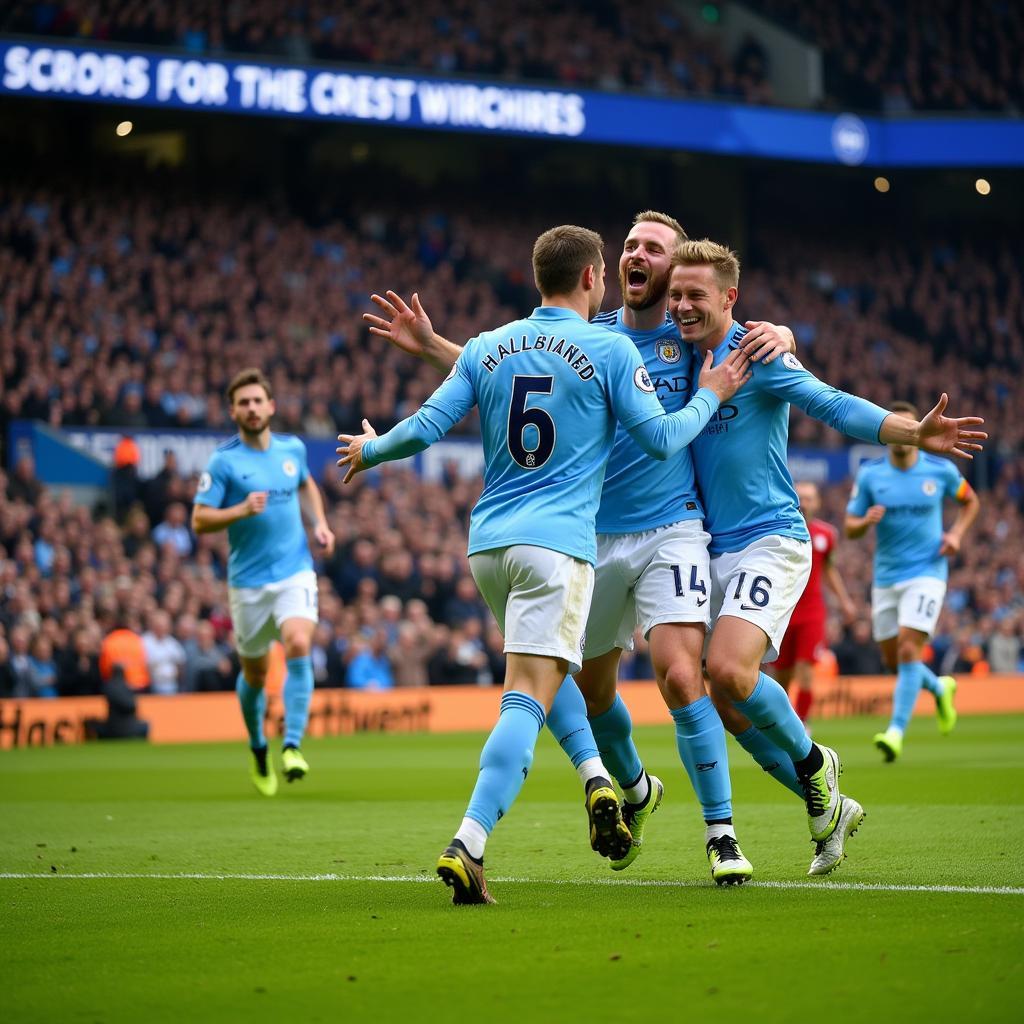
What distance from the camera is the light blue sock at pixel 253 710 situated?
11305 millimetres

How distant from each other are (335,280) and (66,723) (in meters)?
13.7

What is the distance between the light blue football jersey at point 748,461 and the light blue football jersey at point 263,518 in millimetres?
5494

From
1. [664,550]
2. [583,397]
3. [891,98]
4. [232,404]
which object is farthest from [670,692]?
[891,98]

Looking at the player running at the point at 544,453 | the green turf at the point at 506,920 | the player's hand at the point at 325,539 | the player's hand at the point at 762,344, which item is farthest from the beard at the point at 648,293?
the player's hand at the point at 325,539

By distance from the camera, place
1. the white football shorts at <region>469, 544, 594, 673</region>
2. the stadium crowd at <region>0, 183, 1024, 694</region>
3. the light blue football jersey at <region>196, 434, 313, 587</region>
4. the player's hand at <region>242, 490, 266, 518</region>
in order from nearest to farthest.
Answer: the white football shorts at <region>469, 544, 594, 673</region>
the player's hand at <region>242, 490, 266, 518</region>
the light blue football jersey at <region>196, 434, 313, 587</region>
the stadium crowd at <region>0, 183, 1024, 694</region>

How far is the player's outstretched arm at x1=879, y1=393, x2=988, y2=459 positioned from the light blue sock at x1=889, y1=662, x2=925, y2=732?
24.2ft

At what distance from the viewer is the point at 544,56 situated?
32625 mm

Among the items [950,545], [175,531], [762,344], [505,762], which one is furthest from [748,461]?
[175,531]

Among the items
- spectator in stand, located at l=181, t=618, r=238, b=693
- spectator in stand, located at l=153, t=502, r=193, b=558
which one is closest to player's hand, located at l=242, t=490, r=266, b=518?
spectator in stand, located at l=181, t=618, r=238, b=693

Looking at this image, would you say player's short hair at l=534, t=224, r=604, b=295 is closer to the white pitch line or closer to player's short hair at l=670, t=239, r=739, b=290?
player's short hair at l=670, t=239, r=739, b=290

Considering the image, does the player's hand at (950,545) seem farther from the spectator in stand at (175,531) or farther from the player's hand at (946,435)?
the spectator in stand at (175,531)

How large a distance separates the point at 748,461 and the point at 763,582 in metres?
0.49

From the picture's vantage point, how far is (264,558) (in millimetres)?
11688

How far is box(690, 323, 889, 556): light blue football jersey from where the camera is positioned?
6.54 metres
